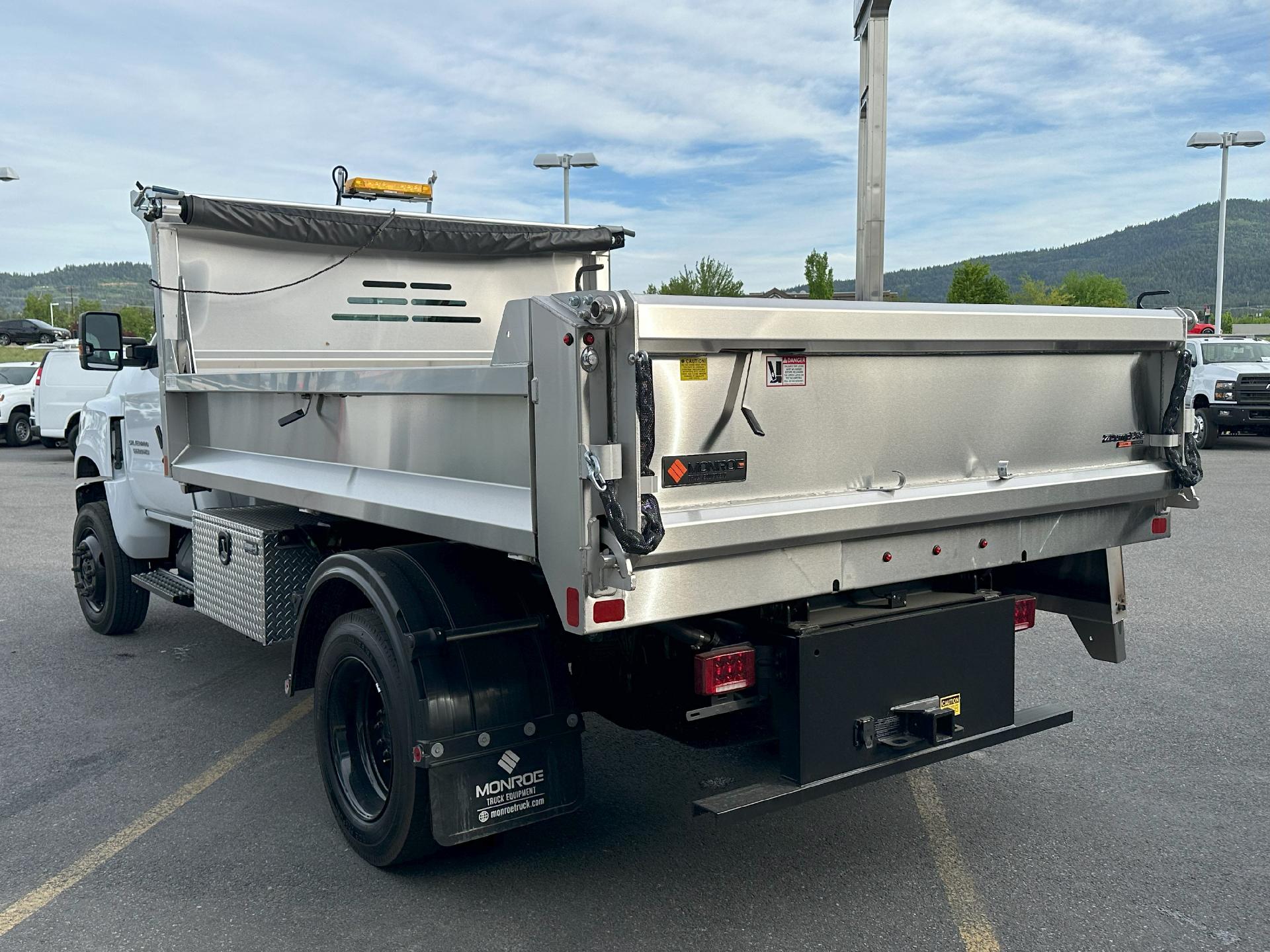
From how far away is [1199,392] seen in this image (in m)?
20.3

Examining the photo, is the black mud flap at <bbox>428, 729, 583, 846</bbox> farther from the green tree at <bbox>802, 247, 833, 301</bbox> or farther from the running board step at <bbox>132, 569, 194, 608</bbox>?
the green tree at <bbox>802, 247, 833, 301</bbox>

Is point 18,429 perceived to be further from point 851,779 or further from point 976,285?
point 976,285

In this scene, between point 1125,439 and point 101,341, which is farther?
point 101,341

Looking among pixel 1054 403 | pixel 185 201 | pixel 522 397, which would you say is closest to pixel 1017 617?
pixel 1054 403

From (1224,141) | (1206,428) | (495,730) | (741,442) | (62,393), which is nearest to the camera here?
(741,442)

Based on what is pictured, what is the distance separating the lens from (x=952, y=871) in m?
3.85

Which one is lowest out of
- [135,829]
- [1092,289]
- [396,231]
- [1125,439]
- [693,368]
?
[135,829]

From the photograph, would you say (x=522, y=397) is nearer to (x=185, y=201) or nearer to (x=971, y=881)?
(x=971, y=881)

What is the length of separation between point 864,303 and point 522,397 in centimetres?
116

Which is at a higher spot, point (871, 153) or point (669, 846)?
point (871, 153)

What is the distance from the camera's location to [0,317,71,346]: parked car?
6362cm

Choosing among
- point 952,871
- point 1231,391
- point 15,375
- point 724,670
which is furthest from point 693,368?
point 15,375

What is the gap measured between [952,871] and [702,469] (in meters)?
1.81

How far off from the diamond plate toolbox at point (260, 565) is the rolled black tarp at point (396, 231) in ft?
5.14
